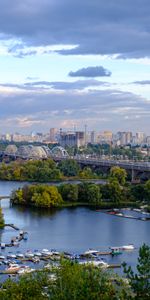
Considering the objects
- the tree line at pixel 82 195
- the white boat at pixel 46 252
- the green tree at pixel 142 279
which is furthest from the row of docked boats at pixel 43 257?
the tree line at pixel 82 195

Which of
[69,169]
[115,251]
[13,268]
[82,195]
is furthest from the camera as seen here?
[69,169]

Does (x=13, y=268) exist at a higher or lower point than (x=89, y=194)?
lower

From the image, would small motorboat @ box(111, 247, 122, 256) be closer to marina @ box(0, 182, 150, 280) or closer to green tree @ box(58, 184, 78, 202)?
marina @ box(0, 182, 150, 280)

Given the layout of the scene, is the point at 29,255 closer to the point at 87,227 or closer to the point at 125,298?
the point at 87,227

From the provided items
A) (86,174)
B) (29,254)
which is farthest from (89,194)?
(86,174)

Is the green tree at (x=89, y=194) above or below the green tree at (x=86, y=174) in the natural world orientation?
below

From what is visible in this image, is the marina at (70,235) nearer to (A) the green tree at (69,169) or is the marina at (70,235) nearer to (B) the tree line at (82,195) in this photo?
(B) the tree line at (82,195)

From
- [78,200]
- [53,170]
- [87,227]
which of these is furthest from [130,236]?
[53,170]

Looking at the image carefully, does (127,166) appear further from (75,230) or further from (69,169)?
(75,230)
